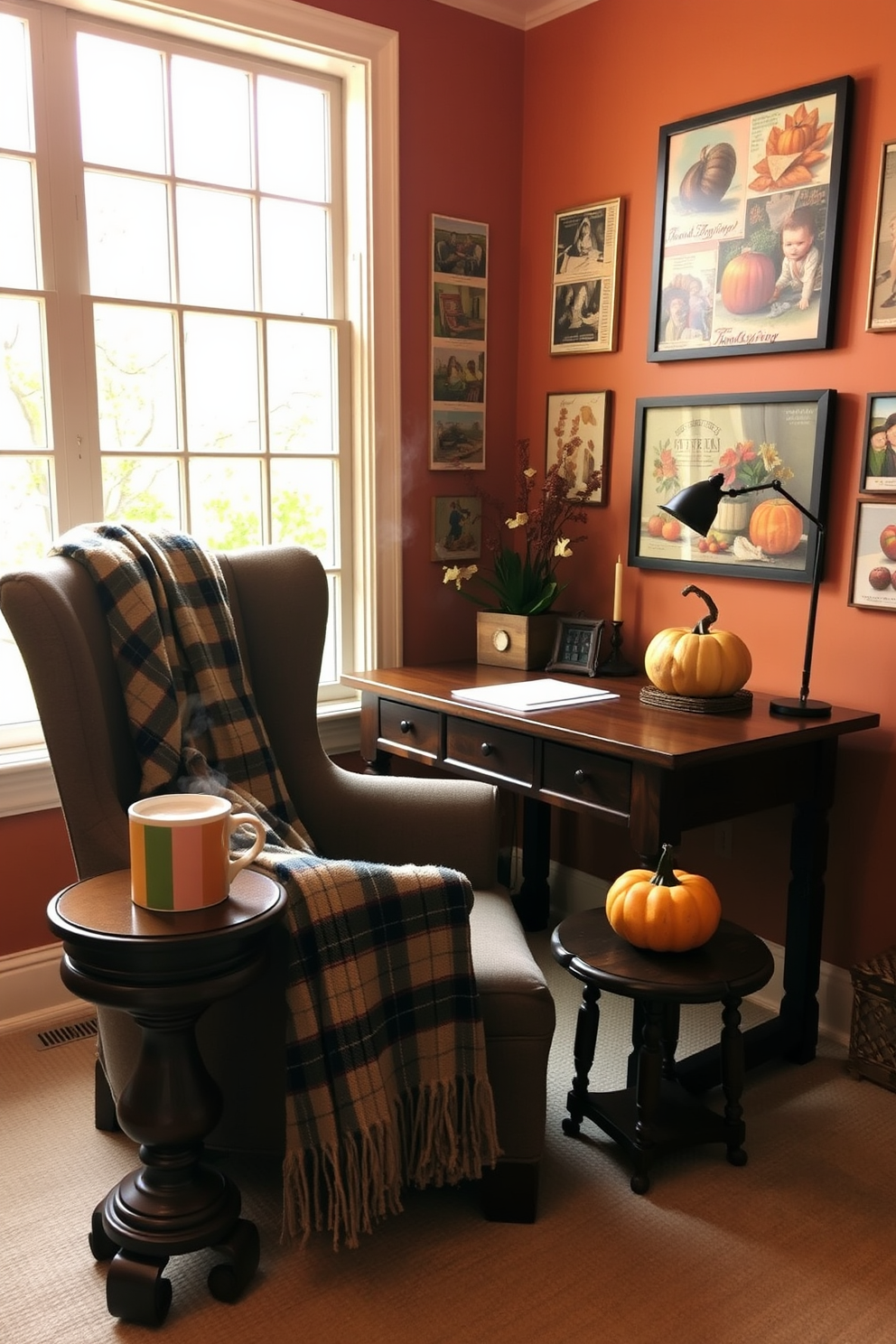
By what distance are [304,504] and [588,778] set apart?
1.26 m

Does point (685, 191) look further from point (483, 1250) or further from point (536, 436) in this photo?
point (483, 1250)

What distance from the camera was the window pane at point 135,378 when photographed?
269 centimetres

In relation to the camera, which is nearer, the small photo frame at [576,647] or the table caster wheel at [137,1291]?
the table caster wheel at [137,1291]

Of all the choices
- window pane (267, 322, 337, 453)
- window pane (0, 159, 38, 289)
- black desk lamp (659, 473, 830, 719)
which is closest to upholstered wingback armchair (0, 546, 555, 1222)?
black desk lamp (659, 473, 830, 719)

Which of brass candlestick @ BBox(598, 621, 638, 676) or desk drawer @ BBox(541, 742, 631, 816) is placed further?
brass candlestick @ BBox(598, 621, 638, 676)

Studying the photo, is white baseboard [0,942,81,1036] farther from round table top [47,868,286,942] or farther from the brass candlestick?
the brass candlestick

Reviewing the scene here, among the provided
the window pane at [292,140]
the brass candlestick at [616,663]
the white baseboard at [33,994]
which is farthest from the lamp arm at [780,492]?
the white baseboard at [33,994]

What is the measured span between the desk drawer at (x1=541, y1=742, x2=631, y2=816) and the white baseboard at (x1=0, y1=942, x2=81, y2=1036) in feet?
4.08

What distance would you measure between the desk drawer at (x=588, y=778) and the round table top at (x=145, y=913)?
773 mm

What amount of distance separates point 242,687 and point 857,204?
1.68m

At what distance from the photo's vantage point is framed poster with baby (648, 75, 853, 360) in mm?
2486

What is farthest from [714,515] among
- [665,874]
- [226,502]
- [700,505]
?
[226,502]

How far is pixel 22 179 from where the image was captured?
2535 mm

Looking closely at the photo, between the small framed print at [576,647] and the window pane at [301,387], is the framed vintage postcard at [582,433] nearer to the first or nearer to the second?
the small framed print at [576,647]
